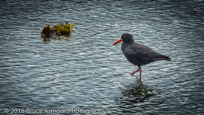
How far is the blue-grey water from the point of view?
11.1 m

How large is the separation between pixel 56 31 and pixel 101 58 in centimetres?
454

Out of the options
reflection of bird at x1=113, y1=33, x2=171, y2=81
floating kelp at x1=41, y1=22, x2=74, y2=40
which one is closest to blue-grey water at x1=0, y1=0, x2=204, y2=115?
floating kelp at x1=41, y1=22, x2=74, y2=40

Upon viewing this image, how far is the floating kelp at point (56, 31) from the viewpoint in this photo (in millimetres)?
18172

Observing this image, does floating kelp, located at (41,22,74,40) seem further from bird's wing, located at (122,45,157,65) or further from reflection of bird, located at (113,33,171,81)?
bird's wing, located at (122,45,157,65)

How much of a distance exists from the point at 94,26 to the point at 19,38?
4652 millimetres

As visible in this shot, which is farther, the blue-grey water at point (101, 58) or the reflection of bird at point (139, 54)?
the reflection of bird at point (139, 54)

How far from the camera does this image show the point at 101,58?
15.2m

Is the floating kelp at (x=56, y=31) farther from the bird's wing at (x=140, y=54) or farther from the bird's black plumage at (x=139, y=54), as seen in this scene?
the bird's wing at (x=140, y=54)

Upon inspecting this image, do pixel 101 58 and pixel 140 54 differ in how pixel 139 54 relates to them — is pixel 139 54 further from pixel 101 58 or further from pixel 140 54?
pixel 101 58

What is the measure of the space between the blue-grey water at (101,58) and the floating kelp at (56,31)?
20.9 inches

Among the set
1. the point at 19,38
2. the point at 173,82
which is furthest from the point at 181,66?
the point at 19,38

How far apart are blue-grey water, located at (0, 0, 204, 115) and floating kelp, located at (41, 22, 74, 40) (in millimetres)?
531

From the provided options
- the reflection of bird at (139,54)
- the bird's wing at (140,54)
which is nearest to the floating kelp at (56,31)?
the reflection of bird at (139,54)

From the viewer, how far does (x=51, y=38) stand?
18.1 m
